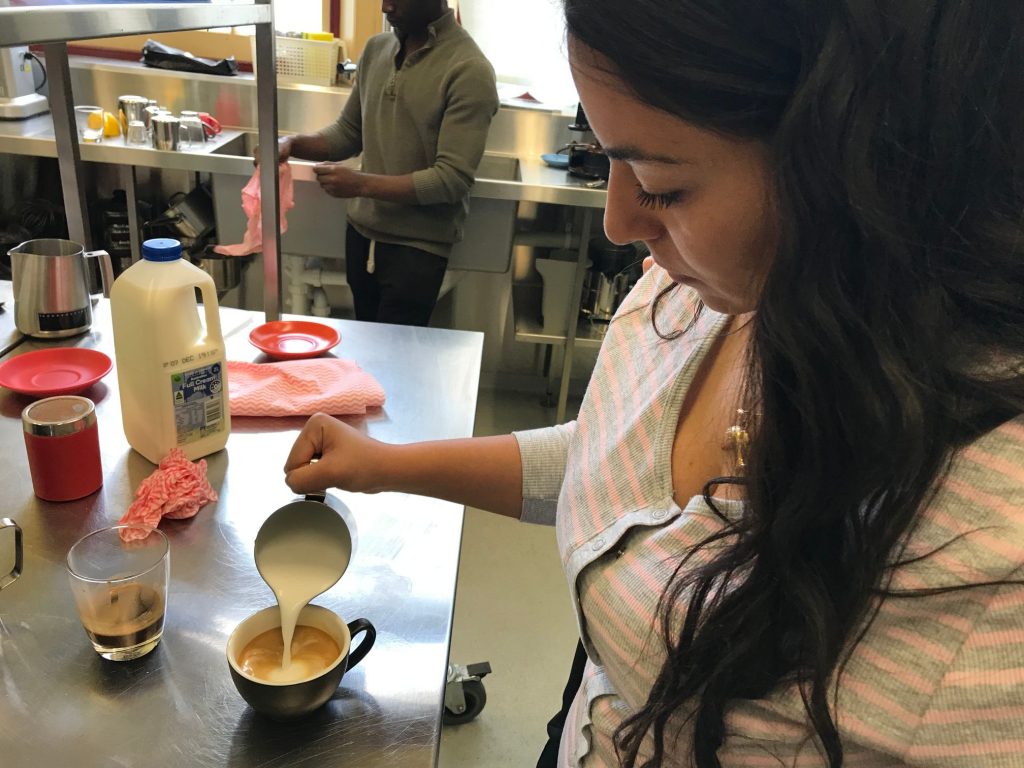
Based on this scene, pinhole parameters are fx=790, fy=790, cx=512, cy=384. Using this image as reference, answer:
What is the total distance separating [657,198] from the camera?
0.59 m

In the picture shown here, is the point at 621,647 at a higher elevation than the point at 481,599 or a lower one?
higher

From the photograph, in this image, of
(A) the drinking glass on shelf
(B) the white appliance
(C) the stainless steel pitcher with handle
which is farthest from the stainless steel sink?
(C) the stainless steel pitcher with handle

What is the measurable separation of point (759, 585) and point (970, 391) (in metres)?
0.19

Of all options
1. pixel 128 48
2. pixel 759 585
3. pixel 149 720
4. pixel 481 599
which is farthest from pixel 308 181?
pixel 759 585

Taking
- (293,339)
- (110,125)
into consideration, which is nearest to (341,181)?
(110,125)

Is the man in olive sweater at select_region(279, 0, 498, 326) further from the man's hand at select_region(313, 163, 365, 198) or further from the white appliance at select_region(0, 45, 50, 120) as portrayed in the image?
the white appliance at select_region(0, 45, 50, 120)

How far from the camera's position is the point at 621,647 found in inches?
25.0

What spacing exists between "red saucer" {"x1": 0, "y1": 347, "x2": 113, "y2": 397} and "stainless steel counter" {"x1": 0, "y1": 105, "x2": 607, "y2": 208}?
3.46 feet

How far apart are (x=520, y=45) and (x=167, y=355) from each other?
85.9 inches

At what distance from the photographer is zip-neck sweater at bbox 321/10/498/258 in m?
2.01

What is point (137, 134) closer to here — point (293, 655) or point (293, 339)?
point (293, 339)

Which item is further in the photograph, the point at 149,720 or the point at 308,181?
the point at 308,181

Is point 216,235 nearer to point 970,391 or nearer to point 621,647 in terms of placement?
point 621,647

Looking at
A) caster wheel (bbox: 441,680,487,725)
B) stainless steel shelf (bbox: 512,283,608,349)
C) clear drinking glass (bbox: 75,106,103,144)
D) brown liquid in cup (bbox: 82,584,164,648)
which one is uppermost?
clear drinking glass (bbox: 75,106,103,144)
